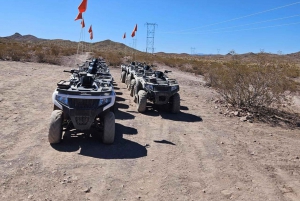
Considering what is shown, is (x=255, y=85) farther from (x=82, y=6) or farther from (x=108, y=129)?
(x=82, y=6)

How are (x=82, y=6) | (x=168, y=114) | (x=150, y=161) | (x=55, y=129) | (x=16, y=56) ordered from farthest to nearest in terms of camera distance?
(x=16, y=56) < (x=82, y=6) < (x=168, y=114) < (x=55, y=129) < (x=150, y=161)

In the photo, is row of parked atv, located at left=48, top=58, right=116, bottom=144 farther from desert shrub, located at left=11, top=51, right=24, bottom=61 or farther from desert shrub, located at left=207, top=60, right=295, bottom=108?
desert shrub, located at left=11, top=51, right=24, bottom=61

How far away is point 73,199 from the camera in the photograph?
3.86 m

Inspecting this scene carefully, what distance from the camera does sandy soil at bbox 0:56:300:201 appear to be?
4207 millimetres

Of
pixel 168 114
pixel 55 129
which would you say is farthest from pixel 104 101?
pixel 168 114

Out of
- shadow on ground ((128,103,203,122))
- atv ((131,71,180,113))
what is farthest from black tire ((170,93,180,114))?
shadow on ground ((128,103,203,122))

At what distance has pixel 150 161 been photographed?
17.5 ft

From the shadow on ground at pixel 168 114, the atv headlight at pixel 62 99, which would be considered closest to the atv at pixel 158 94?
the shadow on ground at pixel 168 114

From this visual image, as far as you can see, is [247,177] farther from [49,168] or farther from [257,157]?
[49,168]

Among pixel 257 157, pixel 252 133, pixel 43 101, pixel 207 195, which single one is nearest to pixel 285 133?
pixel 252 133

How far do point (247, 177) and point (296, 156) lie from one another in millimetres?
1981

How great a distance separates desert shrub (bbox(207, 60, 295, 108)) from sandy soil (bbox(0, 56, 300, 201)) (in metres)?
1.69

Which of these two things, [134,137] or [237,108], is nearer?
A: [134,137]

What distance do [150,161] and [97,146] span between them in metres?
1.17
